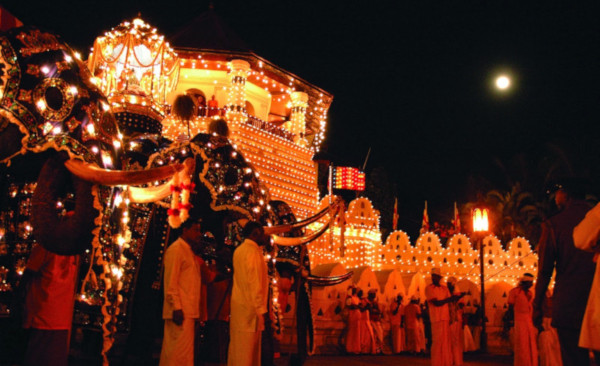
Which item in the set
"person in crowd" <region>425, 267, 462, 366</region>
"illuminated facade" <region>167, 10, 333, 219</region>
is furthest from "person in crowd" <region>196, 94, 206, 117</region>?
"person in crowd" <region>425, 267, 462, 366</region>

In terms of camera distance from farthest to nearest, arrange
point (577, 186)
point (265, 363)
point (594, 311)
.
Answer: point (265, 363) → point (577, 186) → point (594, 311)

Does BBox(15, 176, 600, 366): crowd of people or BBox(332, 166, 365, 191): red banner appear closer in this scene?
BBox(15, 176, 600, 366): crowd of people

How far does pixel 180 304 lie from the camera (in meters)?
6.56

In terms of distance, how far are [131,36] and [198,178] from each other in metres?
3.15

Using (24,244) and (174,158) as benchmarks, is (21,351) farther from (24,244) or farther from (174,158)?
(174,158)

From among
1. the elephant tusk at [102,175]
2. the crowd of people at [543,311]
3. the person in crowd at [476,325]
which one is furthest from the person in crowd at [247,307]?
the person in crowd at [476,325]

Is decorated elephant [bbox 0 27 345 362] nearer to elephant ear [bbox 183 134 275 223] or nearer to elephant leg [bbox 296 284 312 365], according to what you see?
elephant ear [bbox 183 134 275 223]

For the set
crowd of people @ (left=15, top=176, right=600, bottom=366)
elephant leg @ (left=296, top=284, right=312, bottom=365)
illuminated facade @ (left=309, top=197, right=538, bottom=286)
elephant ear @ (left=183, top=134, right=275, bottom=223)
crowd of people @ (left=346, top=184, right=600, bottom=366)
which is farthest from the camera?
illuminated facade @ (left=309, top=197, right=538, bottom=286)

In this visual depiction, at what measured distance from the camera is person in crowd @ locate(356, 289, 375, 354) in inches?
653

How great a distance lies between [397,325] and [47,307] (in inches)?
549

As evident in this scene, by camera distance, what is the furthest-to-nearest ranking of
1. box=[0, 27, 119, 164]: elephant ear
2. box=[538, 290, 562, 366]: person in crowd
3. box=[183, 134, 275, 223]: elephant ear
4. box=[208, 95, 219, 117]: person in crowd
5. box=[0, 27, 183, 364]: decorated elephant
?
box=[208, 95, 219, 117]: person in crowd → box=[538, 290, 562, 366]: person in crowd → box=[183, 134, 275, 223]: elephant ear → box=[0, 27, 119, 164]: elephant ear → box=[0, 27, 183, 364]: decorated elephant

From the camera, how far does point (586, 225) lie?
4.36 metres

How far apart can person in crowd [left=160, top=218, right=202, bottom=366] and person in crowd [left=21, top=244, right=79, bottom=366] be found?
104 cm

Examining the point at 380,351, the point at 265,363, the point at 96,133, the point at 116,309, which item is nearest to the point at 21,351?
the point at 116,309
